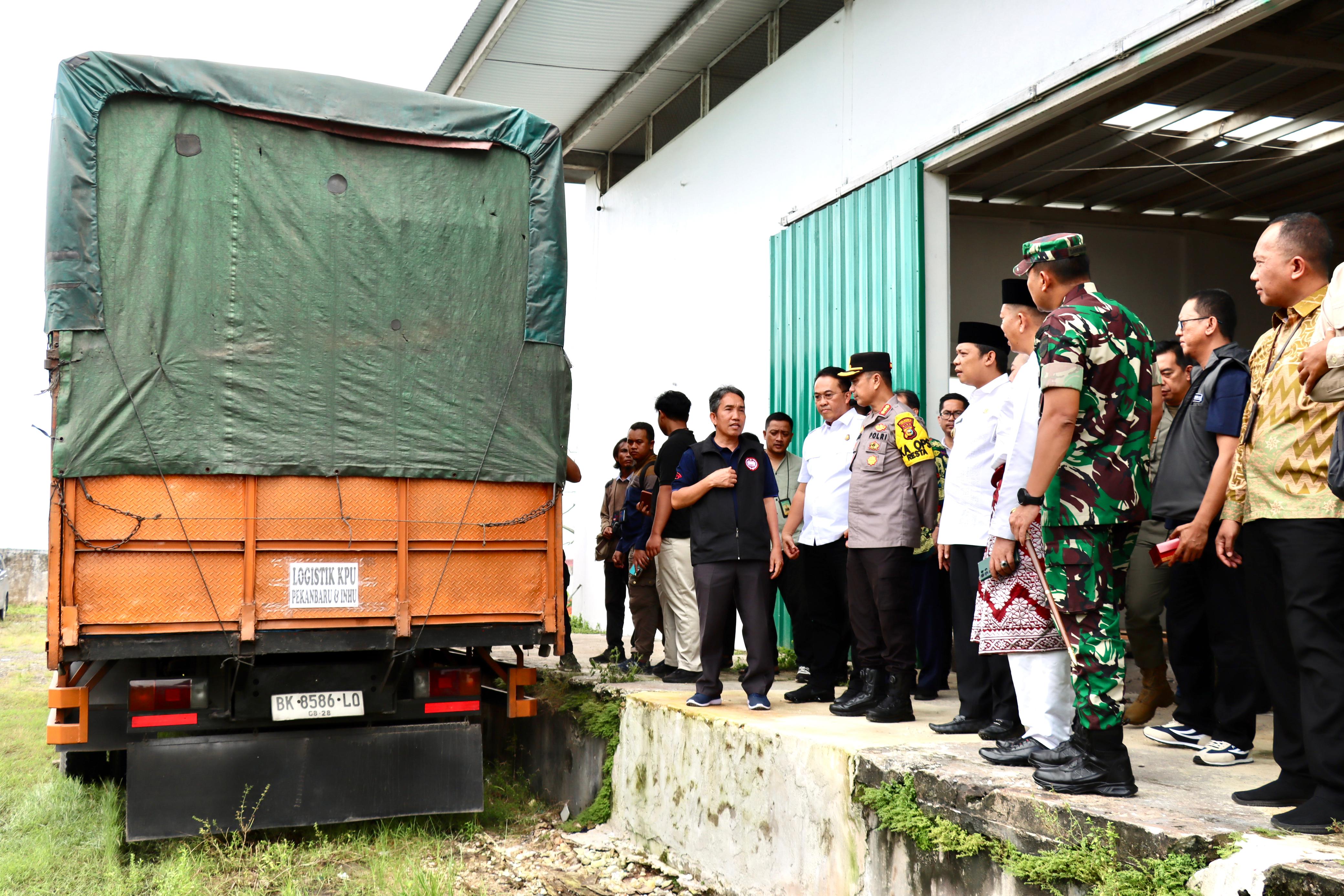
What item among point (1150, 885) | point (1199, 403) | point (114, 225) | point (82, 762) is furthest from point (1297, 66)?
point (82, 762)

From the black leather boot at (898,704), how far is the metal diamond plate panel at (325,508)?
2411 millimetres

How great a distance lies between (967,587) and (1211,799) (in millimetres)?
1693

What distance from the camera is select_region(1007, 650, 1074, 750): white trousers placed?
3752mm

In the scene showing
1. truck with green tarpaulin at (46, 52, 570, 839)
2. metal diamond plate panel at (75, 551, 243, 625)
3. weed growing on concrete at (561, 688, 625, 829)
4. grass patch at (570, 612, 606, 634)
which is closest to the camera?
metal diamond plate panel at (75, 551, 243, 625)

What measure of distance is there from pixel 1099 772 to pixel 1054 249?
67.8 inches

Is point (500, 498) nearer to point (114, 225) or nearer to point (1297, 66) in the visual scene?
point (114, 225)

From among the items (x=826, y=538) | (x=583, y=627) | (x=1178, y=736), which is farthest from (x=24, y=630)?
(x=1178, y=736)

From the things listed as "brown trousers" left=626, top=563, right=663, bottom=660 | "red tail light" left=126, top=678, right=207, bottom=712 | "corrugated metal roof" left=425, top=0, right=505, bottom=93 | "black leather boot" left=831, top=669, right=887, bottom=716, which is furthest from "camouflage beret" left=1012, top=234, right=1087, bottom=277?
"corrugated metal roof" left=425, top=0, right=505, bottom=93

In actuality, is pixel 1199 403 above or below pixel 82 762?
above

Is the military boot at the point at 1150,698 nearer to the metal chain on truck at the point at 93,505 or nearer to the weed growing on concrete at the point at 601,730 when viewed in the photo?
the weed growing on concrete at the point at 601,730

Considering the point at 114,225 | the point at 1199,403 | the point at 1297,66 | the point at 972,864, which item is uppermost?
the point at 1297,66

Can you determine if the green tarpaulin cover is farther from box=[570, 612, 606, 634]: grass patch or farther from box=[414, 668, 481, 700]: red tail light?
box=[570, 612, 606, 634]: grass patch

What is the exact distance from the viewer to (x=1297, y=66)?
7383mm

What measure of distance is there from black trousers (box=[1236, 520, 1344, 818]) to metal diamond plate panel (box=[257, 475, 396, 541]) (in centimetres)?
362
